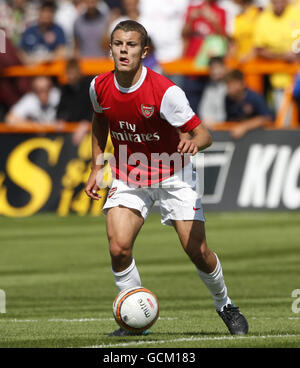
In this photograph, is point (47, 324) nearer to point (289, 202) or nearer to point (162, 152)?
point (162, 152)

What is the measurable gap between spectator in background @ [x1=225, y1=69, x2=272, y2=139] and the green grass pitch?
1588mm

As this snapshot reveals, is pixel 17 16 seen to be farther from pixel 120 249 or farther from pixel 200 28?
pixel 120 249

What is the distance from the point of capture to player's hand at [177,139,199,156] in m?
7.66

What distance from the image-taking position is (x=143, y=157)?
838 cm

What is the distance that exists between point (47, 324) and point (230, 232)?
25.9ft

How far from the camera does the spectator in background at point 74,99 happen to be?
19.2 meters

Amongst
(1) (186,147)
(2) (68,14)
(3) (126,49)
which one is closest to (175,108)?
(1) (186,147)

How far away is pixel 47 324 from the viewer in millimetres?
8961

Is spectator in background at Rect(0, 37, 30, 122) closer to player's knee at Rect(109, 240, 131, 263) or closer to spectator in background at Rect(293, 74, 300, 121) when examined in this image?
spectator in background at Rect(293, 74, 300, 121)

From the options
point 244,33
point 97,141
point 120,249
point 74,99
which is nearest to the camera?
point 120,249

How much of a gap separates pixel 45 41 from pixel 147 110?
44.9 feet
